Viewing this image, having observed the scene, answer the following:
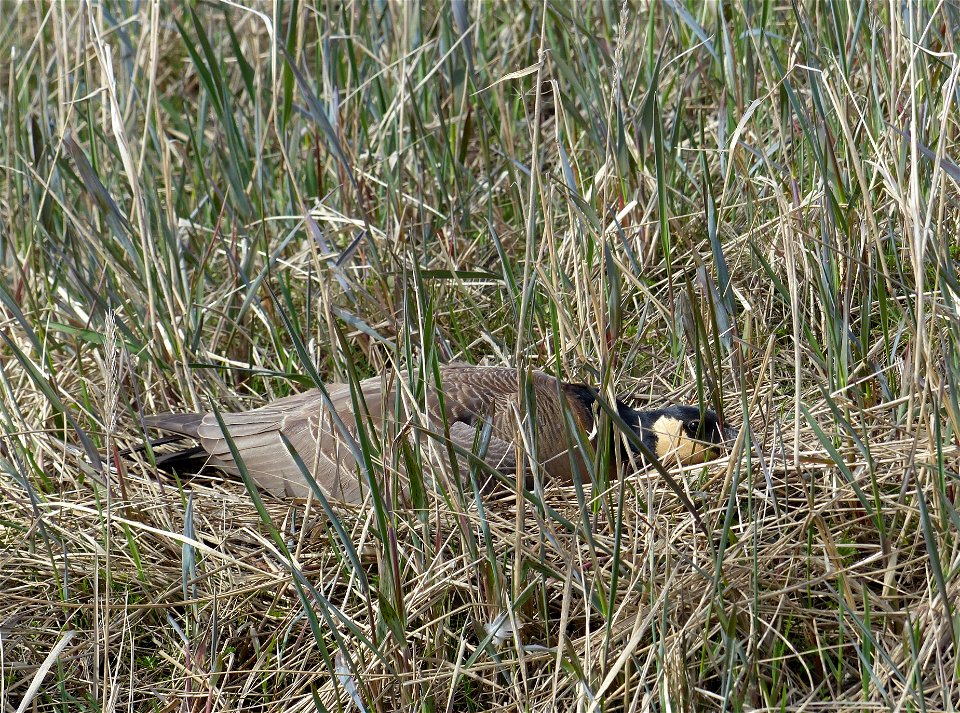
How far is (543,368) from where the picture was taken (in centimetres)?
304

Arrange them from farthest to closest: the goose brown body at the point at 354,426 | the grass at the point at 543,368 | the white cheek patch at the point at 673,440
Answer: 1. the goose brown body at the point at 354,426
2. the white cheek patch at the point at 673,440
3. the grass at the point at 543,368

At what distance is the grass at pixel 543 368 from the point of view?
199 cm

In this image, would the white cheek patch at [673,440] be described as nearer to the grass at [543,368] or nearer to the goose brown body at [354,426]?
the goose brown body at [354,426]

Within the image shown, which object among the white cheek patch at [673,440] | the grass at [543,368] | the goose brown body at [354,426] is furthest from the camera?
the goose brown body at [354,426]

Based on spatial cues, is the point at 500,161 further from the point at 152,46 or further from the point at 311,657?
the point at 311,657

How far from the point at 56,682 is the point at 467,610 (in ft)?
2.82

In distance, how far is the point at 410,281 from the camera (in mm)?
2924

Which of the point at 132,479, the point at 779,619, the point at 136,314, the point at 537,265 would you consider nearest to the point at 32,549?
the point at 132,479

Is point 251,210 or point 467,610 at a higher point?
point 251,210

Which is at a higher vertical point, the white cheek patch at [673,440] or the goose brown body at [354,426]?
the goose brown body at [354,426]

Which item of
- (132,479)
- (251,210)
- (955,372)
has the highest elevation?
(251,210)

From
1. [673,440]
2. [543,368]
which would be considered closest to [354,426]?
[543,368]

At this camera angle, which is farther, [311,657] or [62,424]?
[62,424]

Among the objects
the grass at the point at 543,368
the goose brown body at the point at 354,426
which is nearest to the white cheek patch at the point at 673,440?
the goose brown body at the point at 354,426
